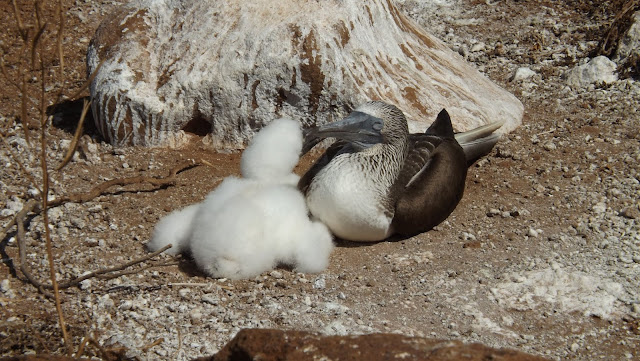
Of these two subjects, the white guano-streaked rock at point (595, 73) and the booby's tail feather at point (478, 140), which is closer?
the booby's tail feather at point (478, 140)

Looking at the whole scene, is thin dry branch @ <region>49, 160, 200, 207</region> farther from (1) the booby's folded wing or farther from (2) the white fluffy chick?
(1) the booby's folded wing

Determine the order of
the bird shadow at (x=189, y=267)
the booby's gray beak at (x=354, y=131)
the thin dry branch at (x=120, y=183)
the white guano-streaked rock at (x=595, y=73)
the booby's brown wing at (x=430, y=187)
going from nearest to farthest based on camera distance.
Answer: the bird shadow at (x=189, y=267)
the booby's brown wing at (x=430, y=187)
the booby's gray beak at (x=354, y=131)
the thin dry branch at (x=120, y=183)
the white guano-streaked rock at (x=595, y=73)

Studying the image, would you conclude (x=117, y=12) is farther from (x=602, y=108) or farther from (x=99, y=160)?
(x=602, y=108)

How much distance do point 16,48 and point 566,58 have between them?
670 centimetres

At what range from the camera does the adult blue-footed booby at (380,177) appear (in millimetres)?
5312

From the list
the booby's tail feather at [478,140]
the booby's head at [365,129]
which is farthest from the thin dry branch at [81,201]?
the booby's tail feather at [478,140]

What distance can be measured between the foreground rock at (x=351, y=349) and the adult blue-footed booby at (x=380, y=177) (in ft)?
8.11

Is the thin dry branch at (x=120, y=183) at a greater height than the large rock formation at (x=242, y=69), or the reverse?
the large rock formation at (x=242, y=69)

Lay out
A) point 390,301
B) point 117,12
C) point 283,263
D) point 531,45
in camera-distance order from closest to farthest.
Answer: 1. point 390,301
2. point 283,263
3. point 117,12
4. point 531,45

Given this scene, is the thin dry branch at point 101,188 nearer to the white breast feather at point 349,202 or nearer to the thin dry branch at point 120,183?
the thin dry branch at point 120,183

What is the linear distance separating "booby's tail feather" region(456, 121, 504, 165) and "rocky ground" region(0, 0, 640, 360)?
0.12 m

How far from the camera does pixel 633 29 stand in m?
8.04

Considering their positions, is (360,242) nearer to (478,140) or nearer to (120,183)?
(478,140)

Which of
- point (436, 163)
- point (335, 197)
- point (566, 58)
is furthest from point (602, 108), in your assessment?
point (335, 197)
